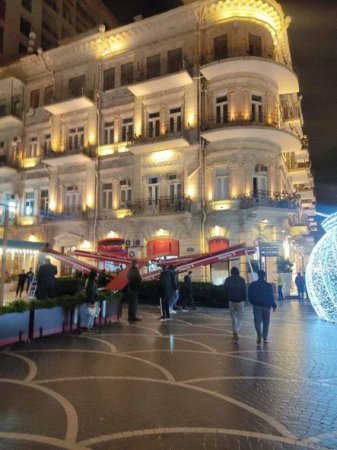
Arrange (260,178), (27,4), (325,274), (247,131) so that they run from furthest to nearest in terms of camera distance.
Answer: (27,4), (260,178), (247,131), (325,274)

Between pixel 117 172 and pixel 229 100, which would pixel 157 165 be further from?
pixel 229 100

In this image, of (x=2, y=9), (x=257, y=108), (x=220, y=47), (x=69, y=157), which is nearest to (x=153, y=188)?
(x=69, y=157)

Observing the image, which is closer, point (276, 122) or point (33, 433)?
point (33, 433)

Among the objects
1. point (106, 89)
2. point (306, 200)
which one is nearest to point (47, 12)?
→ point (106, 89)

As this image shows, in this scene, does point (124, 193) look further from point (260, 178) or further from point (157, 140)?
point (260, 178)

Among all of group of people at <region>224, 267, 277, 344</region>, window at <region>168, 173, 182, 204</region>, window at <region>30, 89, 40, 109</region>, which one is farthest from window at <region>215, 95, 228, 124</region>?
group of people at <region>224, 267, 277, 344</region>

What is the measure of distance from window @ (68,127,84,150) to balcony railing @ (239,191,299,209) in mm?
14183

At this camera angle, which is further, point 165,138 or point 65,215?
point 65,215

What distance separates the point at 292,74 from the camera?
86.9ft

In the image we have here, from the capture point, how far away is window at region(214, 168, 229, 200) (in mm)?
26103

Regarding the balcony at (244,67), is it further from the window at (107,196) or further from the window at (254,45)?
the window at (107,196)

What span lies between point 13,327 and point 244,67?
71.1ft

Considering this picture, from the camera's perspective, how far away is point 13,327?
33.4ft

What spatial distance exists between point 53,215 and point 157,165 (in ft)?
29.4
